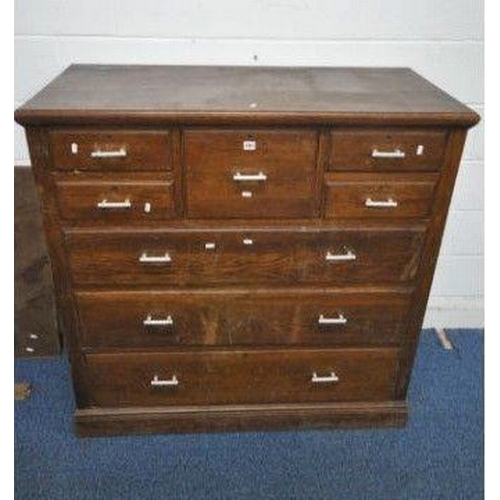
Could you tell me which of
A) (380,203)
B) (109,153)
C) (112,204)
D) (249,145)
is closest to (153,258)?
(112,204)

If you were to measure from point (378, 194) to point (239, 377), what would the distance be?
0.87 m

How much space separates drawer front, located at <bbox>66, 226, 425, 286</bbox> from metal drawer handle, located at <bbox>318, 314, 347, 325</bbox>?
0.45 ft

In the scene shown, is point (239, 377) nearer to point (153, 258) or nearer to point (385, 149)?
point (153, 258)

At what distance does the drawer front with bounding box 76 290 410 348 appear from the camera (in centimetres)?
186

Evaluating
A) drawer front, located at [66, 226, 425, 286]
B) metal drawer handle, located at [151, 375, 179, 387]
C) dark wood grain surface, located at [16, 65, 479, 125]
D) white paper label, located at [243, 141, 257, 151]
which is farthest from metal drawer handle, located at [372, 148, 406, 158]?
metal drawer handle, located at [151, 375, 179, 387]

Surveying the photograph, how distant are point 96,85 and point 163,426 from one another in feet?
4.30

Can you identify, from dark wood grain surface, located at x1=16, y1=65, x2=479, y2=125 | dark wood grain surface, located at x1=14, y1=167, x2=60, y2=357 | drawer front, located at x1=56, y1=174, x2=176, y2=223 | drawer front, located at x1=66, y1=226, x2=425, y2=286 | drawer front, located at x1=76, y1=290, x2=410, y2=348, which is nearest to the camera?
dark wood grain surface, located at x1=16, y1=65, x2=479, y2=125

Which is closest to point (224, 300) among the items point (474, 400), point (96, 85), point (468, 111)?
point (96, 85)

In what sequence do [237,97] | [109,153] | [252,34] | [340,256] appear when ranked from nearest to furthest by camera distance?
1. [109,153]
2. [237,97]
3. [340,256]
4. [252,34]

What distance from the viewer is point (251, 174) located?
165cm

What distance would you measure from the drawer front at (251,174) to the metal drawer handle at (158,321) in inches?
16.4

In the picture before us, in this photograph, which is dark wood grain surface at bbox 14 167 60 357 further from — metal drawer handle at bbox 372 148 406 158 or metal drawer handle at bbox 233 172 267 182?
metal drawer handle at bbox 372 148 406 158

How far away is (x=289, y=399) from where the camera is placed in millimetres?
2102

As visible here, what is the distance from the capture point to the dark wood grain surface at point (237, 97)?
60.6 inches
